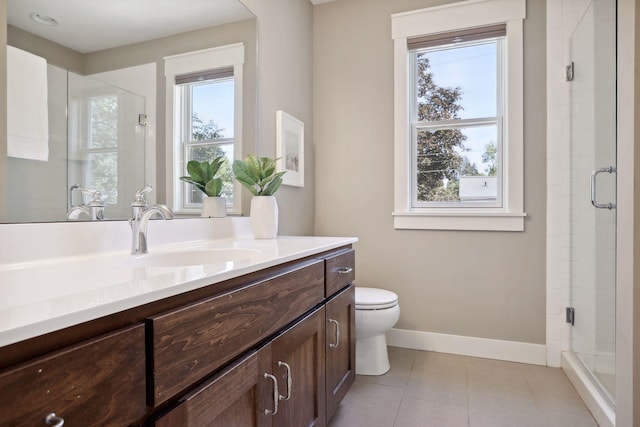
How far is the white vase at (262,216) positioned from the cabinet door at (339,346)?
47 cm

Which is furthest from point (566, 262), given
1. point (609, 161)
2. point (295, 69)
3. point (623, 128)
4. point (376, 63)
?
point (295, 69)

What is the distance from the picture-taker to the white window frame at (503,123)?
2260mm

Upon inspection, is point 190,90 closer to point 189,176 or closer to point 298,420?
point 189,176

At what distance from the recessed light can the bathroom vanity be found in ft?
2.21

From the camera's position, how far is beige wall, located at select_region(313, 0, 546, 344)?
2.25m

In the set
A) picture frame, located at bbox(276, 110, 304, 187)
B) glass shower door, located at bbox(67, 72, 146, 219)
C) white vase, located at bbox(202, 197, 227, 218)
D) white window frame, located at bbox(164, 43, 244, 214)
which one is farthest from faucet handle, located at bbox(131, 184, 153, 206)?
picture frame, located at bbox(276, 110, 304, 187)

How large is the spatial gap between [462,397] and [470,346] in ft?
1.93

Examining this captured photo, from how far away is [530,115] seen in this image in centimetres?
225

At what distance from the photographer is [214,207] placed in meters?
1.71

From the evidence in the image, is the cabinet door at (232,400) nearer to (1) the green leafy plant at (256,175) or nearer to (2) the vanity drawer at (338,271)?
(2) the vanity drawer at (338,271)

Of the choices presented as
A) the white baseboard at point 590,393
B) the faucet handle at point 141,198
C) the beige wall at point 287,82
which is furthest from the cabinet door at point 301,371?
the white baseboard at point 590,393

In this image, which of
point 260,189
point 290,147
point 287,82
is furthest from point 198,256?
point 287,82

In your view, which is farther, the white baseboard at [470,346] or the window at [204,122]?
the white baseboard at [470,346]

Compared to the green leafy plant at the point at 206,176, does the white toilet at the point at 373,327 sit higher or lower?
lower
